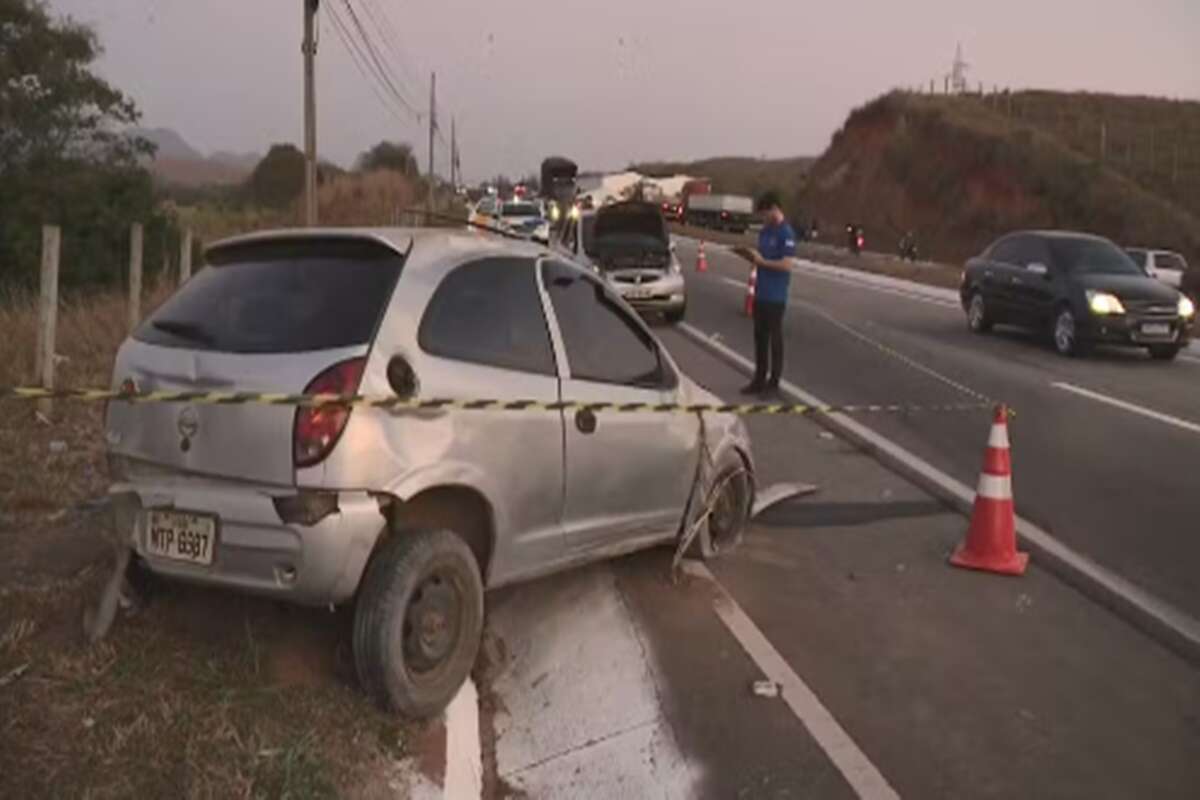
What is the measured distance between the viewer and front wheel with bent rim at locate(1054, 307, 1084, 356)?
53.3 ft

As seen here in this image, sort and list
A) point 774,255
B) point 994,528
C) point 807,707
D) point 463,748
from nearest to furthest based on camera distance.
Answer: point 463,748
point 807,707
point 994,528
point 774,255

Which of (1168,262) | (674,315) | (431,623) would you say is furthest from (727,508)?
(1168,262)

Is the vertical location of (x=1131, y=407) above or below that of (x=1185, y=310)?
below

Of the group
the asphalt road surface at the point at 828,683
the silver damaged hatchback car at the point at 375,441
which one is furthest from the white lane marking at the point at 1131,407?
the silver damaged hatchback car at the point at 375,441

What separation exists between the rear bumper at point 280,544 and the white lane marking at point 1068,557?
378 centimetres

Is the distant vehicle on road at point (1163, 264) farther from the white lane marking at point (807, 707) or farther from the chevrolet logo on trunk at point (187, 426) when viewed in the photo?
the chevrolet logo on trunk at point (187, 426)

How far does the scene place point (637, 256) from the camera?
19016mm

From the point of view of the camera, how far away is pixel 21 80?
34625 mm

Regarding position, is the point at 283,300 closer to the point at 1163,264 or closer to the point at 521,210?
the point at 1163,264

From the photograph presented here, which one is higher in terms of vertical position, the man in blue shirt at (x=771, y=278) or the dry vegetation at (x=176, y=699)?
the man in blue shirt at (x=771, y=278)

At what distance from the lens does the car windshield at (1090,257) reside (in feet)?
56.1

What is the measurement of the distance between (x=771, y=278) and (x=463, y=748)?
802 centimetres

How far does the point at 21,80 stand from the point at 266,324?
114 ft

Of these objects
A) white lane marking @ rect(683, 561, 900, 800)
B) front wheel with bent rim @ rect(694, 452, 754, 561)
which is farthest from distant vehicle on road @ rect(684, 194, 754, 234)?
white lane marking @ rect(683, 561, 900, 800)
